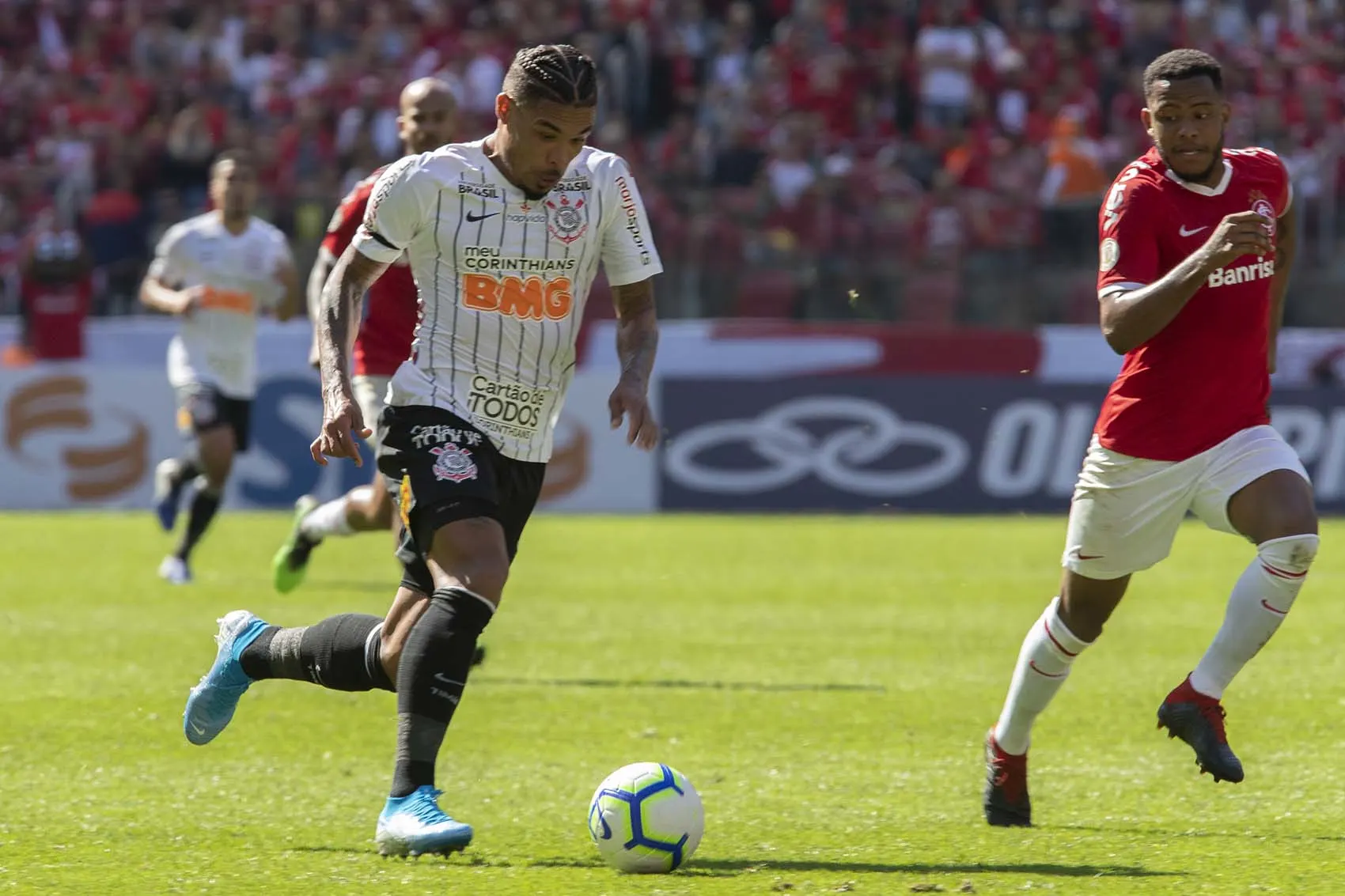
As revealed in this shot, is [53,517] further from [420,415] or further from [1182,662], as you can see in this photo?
[420,415]

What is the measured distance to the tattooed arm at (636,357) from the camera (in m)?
5.52

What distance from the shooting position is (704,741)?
753 cm

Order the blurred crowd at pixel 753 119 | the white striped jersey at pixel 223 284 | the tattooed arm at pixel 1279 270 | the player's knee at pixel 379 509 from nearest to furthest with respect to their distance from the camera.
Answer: the tattooed arm at pixel 1279 270 < the player's knee at pixel 379 509 < the white striped jersey at pixel 223 284 < the blurred crowd at pixel 753 119

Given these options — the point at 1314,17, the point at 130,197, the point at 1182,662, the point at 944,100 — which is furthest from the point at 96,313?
the point at 1314,17

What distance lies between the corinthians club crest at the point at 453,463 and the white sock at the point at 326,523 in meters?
5.01

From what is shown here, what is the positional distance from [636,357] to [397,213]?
0.78m

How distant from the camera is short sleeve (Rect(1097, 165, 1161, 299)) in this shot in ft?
18.9

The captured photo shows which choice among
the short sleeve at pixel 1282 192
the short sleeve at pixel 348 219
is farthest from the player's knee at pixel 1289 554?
the short sleeve at pixel 348 219

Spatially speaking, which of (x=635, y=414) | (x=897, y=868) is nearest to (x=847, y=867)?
(x=897, y=868)

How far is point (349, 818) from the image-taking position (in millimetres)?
5973

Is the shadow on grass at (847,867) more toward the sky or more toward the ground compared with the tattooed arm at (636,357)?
more toward the ground

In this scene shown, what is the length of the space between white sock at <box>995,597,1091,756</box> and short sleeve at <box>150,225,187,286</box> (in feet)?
28.2

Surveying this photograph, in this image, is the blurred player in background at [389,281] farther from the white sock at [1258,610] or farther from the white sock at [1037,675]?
the white sock at [1258,610]

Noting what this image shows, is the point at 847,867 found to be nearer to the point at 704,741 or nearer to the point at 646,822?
the point at 646,822
